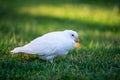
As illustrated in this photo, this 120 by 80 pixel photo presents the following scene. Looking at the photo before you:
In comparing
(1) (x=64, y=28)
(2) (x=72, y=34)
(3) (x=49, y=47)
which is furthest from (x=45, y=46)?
(1) (x=64, y=28)

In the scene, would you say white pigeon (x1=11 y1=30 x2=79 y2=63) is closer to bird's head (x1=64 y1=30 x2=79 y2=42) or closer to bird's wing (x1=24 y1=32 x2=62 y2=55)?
bird's wing (x1=24 y1=32 x2=62 y2=55)

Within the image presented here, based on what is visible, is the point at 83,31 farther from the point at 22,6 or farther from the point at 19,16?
the point at 22,6

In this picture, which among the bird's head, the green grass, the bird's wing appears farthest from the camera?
the bird's head

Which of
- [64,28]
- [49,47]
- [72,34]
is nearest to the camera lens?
[49,47]

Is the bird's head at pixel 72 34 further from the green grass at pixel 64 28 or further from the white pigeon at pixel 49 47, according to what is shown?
the green grass at pixel 64 28

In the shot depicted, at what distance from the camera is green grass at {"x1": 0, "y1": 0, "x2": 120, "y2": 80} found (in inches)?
320

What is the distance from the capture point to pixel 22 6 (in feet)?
70.6

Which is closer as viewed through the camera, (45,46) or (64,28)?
(45,46)

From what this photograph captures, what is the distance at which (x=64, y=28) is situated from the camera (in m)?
17.0

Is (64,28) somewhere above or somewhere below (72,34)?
above

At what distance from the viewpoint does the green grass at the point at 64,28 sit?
26.7ft

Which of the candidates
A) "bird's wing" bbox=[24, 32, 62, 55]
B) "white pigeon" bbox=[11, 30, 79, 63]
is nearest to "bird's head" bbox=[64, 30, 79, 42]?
"white pigeon" bbox=[11, 30, 79, 63]

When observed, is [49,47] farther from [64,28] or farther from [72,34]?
[64,28]

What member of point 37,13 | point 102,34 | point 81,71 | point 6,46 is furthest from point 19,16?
point 81,71
